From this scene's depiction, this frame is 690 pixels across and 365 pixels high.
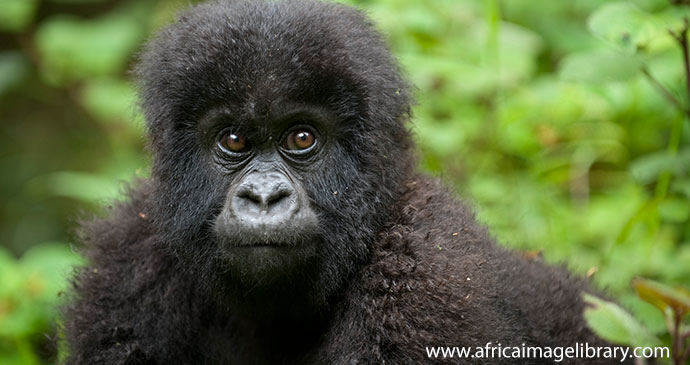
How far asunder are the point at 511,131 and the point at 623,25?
175 cm

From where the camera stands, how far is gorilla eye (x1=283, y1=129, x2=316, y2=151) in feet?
11.1

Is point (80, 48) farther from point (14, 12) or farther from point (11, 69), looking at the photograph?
point (11, 69)

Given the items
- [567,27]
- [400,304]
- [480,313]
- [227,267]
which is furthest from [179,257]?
[567,27]

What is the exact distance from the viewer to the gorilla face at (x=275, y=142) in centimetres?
326

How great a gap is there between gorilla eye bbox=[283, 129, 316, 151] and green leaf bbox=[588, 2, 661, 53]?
1.46 metres

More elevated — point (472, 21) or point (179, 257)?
point (179, 257)

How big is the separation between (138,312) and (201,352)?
13.4 inches

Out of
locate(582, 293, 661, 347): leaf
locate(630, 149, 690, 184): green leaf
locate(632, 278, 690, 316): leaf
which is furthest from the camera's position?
locate(630, 149, 690, 184): green leaf

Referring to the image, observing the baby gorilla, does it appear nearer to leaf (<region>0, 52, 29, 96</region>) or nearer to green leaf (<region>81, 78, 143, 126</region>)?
green leaf (<region>81, 78, 143, 126</region>)

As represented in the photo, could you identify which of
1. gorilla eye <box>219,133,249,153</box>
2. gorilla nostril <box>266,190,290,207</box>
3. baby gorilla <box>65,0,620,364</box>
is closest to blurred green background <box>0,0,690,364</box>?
baby gorilla <box>65,0,620,364</box>

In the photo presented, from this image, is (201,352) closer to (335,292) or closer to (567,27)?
→ (335,292)

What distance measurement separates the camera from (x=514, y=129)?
5594 millimetres

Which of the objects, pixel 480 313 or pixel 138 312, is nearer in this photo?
pixel 480 313

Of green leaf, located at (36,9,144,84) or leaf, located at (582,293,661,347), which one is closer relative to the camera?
leaf, located at (582,293,661,347)
